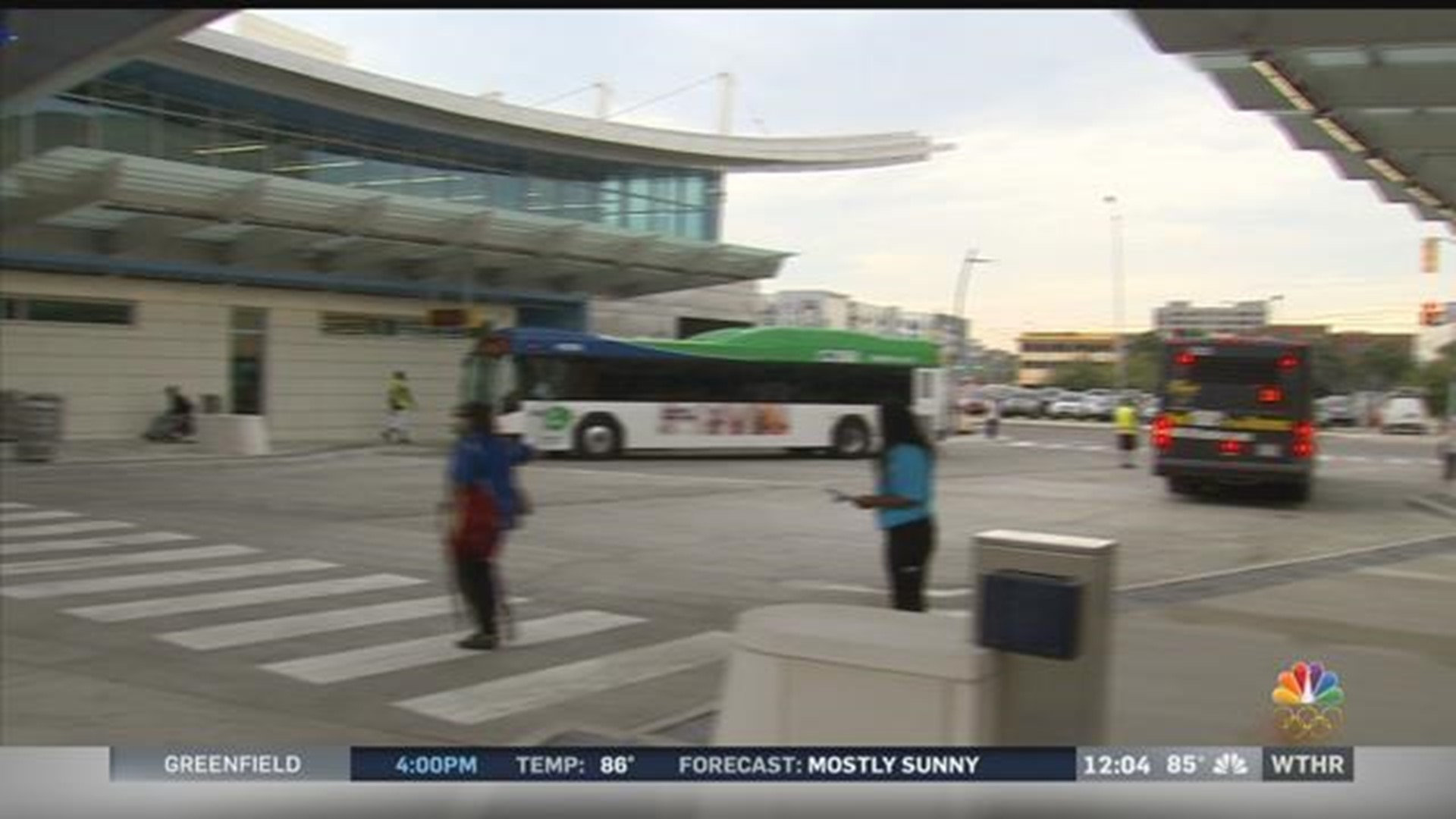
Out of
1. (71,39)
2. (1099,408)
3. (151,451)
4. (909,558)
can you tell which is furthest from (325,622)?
(1099,408)

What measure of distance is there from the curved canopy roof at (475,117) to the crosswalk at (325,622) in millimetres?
15816

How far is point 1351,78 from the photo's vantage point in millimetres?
9797

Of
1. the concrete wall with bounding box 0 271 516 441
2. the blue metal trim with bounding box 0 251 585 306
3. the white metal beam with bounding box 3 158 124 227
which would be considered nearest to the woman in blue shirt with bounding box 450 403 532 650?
the white metal beam with bounding box 3 158 124 227

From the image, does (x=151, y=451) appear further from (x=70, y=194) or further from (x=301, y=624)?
(x=301, y=624)

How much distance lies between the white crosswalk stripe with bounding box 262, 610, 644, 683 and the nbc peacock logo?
4.93 meters

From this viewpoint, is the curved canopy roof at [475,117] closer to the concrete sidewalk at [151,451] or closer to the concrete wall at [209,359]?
the concrete wall at [209,359]

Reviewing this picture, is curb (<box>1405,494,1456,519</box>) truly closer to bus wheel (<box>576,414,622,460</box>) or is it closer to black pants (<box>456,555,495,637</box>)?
black pants (<box>456,555,495,637</box>)

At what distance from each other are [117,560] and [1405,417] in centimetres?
5597

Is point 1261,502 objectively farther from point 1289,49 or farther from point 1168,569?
point 1289,49

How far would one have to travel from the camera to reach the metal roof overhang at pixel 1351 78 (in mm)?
6207

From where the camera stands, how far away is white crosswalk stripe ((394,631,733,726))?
665 centimetres

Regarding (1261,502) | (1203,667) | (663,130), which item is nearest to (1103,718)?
(1203,667)

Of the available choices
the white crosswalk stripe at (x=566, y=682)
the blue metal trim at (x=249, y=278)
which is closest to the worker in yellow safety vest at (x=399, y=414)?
the blue metal trim at (x=249, y=278)

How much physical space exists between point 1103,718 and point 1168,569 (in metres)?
8.06
